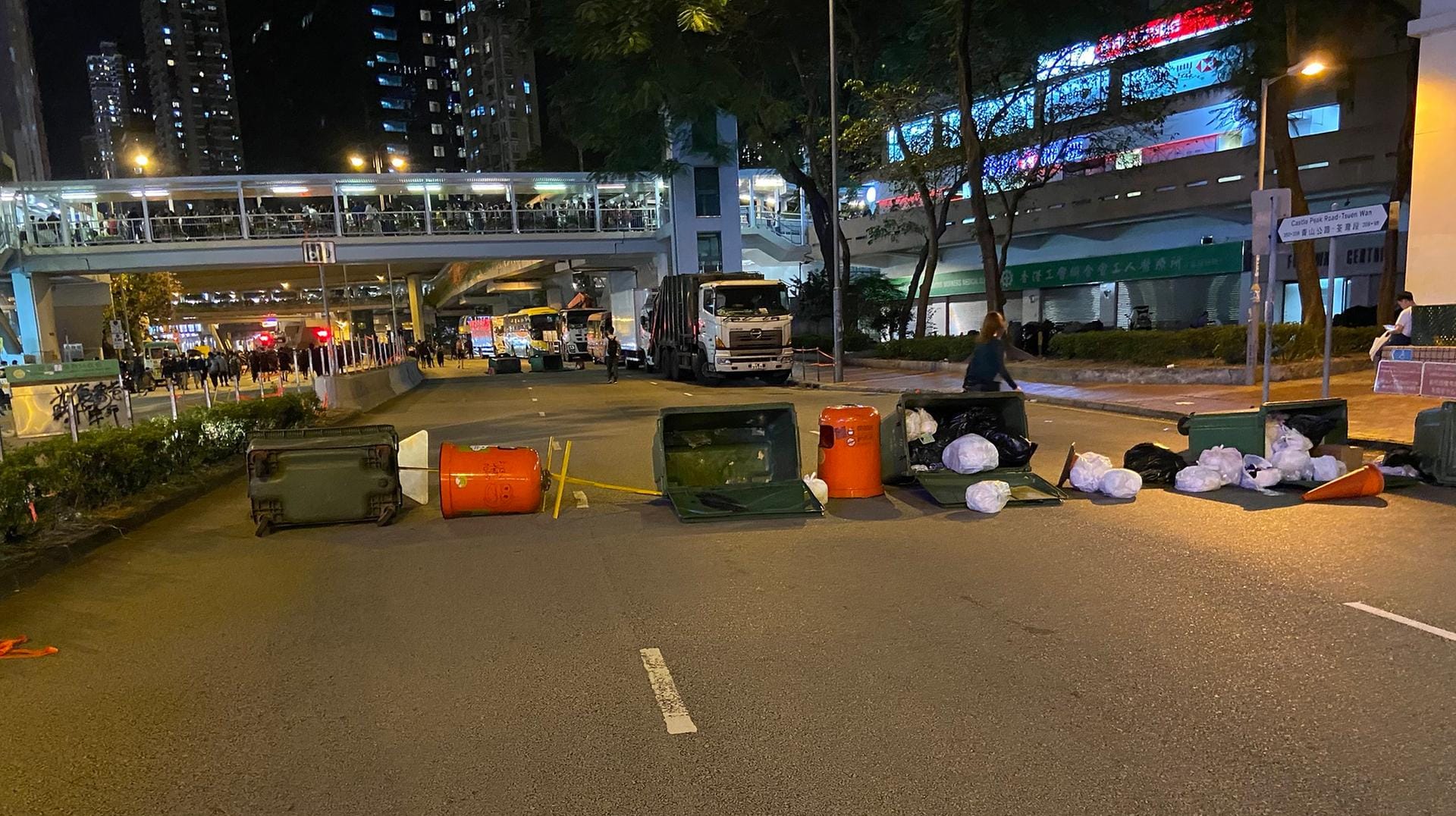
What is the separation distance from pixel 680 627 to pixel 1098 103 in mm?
29057

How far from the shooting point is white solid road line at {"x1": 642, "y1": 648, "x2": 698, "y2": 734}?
394cm

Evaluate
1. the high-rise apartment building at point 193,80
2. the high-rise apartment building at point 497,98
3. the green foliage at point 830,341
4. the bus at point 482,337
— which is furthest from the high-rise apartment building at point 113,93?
the green foliage at point 830,341

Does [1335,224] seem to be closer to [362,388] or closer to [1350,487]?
[1350,487]

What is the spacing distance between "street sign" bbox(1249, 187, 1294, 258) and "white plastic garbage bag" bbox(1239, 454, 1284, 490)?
6.22m

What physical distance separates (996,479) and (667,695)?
5.24 meters

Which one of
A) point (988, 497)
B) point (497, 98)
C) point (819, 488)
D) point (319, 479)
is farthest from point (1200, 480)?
point (497, 98)

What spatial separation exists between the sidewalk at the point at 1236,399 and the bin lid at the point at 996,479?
5.55 m

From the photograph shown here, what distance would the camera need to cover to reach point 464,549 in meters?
7.34

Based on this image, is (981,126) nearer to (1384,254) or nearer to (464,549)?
(1384,254)

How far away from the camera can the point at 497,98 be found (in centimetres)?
12369

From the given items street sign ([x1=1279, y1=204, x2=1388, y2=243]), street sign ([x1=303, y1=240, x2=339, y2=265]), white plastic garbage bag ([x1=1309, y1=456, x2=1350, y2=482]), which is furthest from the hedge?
street sign ([x1=1279, y1=204, x2=1388, y2=243])

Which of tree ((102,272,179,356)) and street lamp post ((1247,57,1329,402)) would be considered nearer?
street lamp post ((1247,57,1329,402))

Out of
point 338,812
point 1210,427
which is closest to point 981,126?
point 1210,427

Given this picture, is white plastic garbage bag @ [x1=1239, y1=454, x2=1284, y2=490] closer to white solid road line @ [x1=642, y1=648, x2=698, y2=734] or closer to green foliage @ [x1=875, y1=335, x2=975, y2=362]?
white solid road line @ [x1=642, y1=648, x2=698, y2=734]
